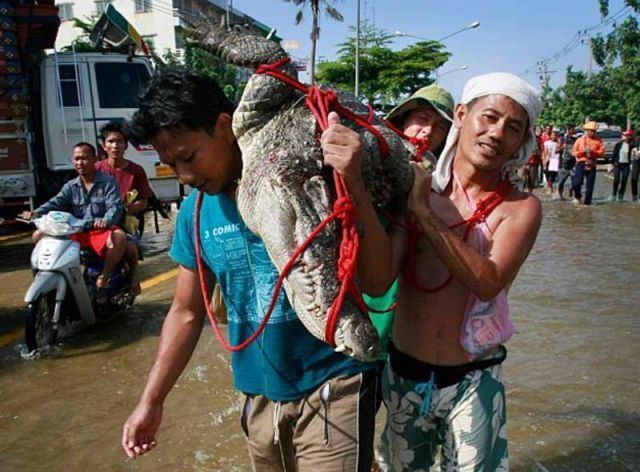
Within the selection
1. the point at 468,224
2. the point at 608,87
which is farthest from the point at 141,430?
the point at 608,87

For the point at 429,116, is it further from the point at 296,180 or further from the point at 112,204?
the point at 112,204

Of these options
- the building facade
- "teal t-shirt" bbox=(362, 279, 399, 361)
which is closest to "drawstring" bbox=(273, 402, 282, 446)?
"teal t-shirt" bbox=(362, 279, 399, 361)

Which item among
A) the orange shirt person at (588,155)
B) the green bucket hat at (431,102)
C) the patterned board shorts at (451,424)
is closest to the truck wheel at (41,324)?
the green bucket hat at (431,102)

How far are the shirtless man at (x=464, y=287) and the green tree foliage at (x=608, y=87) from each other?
18603mm

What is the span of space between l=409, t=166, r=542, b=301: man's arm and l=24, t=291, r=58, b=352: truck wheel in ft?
11.8

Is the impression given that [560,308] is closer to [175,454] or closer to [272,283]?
[175,454]

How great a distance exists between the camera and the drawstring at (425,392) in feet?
6.13

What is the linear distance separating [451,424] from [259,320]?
0.66 m

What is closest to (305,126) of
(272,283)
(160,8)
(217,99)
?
(217,99)

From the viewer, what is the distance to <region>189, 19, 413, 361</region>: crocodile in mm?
1272

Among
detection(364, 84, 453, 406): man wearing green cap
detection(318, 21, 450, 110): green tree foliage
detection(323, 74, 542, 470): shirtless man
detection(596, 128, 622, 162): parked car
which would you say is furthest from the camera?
detection(318, 21, 450, 110): green tree foliage

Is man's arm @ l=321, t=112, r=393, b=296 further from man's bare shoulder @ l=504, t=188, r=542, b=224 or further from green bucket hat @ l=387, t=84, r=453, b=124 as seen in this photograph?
green bucket hat @ l=387, t=84, r=453, b=124

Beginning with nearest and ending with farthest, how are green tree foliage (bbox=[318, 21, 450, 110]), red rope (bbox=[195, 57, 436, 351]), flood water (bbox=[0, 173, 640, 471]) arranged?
1. red rope (bbox=[195, 57, 436, 351])
2. flood water (bbox=[0, 173, 640, 471])
3. green tree foliage (bbox=[318, 21, 450, 110])

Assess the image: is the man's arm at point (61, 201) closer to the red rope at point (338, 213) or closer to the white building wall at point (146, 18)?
the red rope at point (338, 213)
